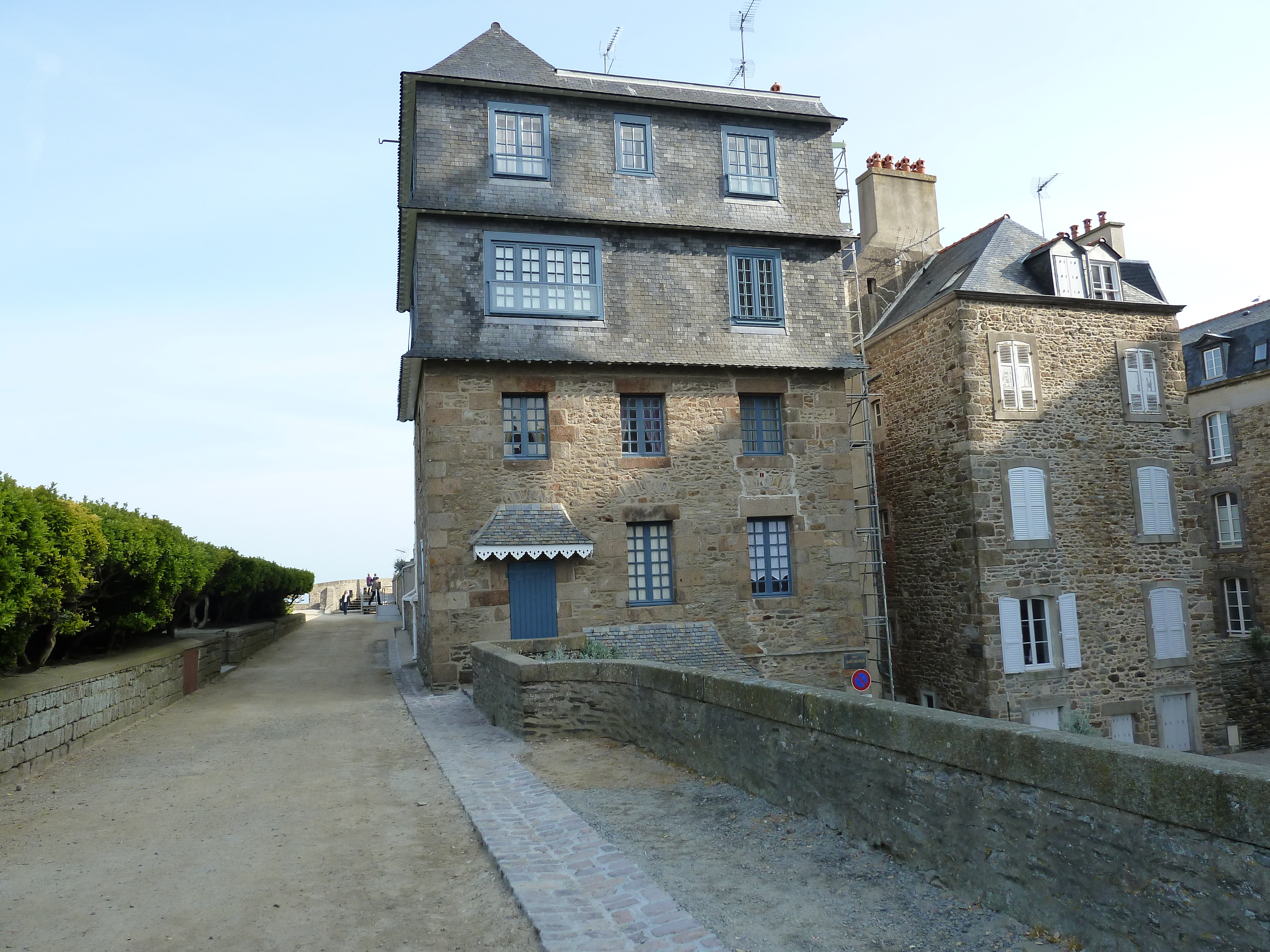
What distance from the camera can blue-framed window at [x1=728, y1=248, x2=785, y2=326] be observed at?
16.8m

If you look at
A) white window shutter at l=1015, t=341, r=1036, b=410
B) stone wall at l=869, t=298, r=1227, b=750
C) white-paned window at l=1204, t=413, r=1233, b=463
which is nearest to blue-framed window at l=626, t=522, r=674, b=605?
stone wall at l=869, t=298, r=1227, b=750

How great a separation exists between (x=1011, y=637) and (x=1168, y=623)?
162 inches

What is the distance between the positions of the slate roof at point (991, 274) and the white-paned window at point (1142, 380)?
4.04ft

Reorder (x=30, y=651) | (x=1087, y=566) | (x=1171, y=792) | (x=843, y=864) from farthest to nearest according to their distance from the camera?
(x=1087, y=566)
(x=30, y=651)
(x=843, y=864)
(x=1171, y=792)

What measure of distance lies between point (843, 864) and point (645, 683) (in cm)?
374

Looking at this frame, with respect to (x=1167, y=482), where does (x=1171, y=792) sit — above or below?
below

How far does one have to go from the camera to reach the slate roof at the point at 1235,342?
2394 cm

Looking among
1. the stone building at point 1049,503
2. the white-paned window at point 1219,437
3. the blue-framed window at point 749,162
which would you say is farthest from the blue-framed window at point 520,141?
the white-paned window at point 1219,437

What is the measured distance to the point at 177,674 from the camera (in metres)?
13.9

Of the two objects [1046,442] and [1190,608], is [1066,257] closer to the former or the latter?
[1046,442]

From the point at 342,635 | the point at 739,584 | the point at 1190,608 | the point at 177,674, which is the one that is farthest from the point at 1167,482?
the point at 342,635

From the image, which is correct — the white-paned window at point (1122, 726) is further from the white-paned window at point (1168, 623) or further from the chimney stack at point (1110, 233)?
the chimney stack at point (1110, 233)

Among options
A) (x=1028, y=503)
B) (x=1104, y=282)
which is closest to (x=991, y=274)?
(x=1104, y=282)

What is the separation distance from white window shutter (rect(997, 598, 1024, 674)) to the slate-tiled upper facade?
571 centimetres
